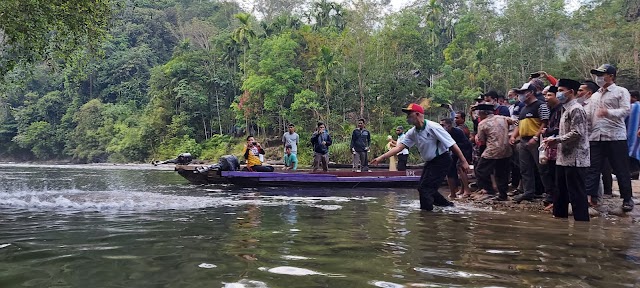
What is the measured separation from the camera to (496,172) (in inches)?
333

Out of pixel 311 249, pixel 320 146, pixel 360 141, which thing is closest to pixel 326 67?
pixel 360 141

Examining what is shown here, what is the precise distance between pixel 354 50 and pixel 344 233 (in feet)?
100

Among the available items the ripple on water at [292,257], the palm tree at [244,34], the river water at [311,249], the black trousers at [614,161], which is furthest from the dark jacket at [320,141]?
the palm tree at [244,34]

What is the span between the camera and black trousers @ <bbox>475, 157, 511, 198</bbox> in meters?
8.32

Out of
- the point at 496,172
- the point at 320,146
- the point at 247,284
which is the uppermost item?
the point at 320,146

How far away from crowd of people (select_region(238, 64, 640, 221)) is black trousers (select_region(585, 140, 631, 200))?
0.01 meters

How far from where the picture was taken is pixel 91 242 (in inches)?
173

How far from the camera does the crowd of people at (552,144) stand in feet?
18.8

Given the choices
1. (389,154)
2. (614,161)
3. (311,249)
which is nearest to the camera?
(311,249)

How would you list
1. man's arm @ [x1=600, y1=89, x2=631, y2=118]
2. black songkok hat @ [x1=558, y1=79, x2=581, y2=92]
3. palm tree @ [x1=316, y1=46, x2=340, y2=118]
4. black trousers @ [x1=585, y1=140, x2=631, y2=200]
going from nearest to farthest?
black songkok hat @ [x1=558, y1=79, x2=581, y2=92] < man's arm @ [x1=600, y1=89, x2=631, y2=118] < black trousers @ [x1=585, y1=140, x2=631, y2=200] < palm tree @ [x1=316, y1=46, x2=340, y2=118]

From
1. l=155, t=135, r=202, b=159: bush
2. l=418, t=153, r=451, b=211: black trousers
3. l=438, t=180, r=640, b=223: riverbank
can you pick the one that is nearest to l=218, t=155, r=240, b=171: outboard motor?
→ l=438, t=180, r=640, b=223: riverbank

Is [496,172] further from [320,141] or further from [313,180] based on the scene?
[320,141]

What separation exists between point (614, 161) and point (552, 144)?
103 centimetres

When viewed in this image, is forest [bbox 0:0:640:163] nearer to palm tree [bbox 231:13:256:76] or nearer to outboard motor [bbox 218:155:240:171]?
palm tree [bbox 231:13:256:76]
